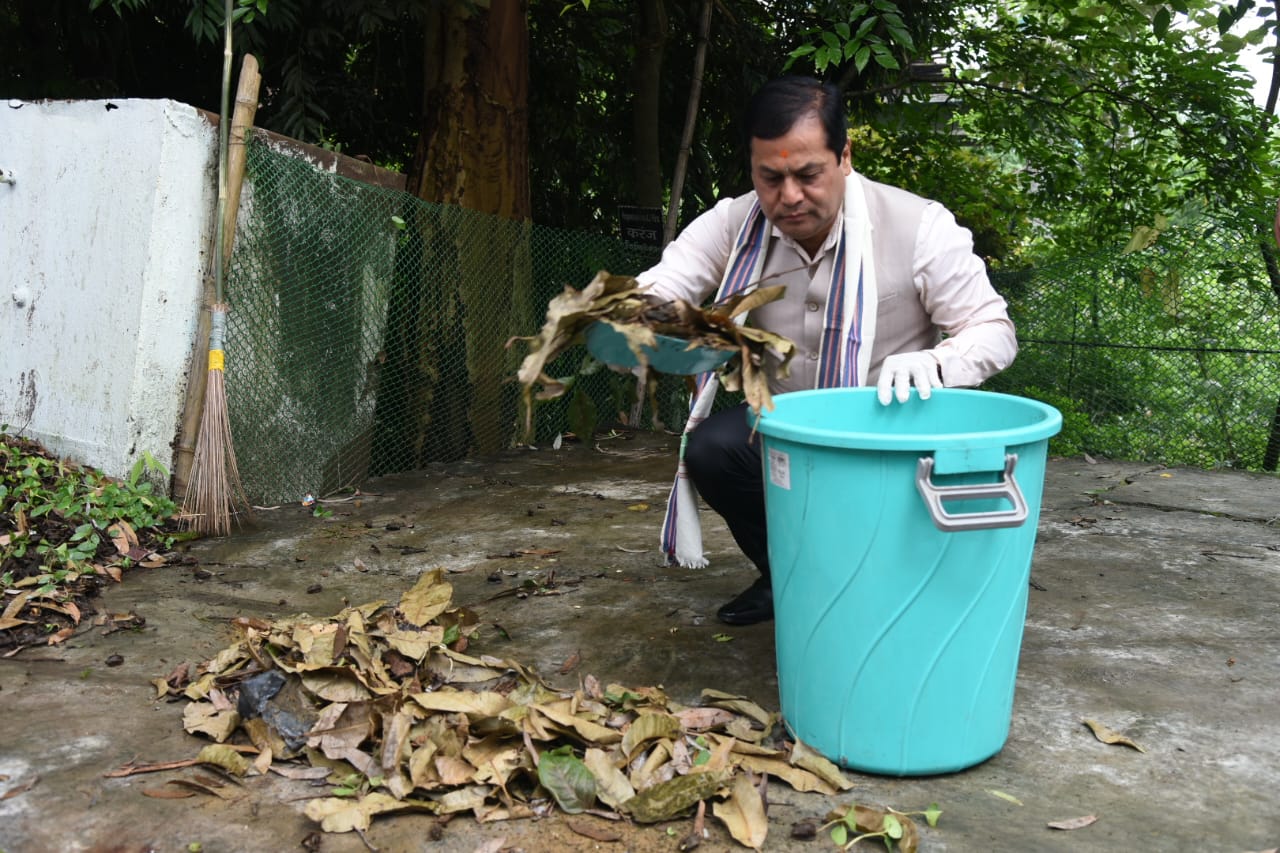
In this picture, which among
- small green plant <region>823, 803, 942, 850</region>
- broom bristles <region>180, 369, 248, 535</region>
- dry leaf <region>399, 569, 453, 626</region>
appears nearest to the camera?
small green plant <region>823, 803, 942, 850</region>

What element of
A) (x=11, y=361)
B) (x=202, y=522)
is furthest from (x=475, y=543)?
(x=11, y=361)

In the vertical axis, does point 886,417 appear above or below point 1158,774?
above

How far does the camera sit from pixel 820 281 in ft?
9.55

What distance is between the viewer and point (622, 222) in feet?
23.8

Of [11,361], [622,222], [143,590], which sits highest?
[622,222]

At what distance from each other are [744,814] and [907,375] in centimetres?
102

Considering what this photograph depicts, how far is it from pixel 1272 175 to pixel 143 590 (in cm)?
644

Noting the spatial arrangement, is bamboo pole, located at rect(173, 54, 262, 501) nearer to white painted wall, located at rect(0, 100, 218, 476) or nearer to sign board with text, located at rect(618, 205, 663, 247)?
white painted wall, located at rect(0, 100, 218, 476)

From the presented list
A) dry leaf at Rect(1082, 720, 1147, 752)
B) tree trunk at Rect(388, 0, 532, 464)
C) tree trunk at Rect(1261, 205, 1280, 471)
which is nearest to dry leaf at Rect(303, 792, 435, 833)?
dry leaf at Rect(1082, 720, 1147, 752)

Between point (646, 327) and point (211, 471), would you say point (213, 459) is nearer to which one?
point (211, 471)

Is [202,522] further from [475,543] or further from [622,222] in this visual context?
[622,222]

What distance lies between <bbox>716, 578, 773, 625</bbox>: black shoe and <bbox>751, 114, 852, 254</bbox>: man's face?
1095 millimetres

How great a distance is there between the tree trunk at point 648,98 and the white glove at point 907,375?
505cm

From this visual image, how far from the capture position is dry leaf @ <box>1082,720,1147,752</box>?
2.53 m
